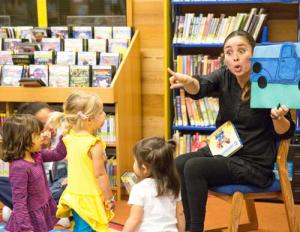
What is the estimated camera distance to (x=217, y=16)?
3809 mm

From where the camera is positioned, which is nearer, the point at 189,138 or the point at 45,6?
the point at 189,138

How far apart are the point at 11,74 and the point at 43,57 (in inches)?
10.8

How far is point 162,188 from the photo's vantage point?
1.99 meters

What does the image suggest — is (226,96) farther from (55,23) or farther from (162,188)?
(55,23)

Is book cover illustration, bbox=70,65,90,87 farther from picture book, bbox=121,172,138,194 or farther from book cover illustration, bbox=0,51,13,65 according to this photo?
picture book, bbox=121,172,138,194

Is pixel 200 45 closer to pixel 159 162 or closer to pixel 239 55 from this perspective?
pixel 239 55

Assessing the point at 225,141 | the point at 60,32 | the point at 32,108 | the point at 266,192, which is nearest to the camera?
the point at 266,192

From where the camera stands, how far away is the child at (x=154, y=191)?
1993 mm

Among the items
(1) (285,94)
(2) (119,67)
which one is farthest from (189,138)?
(1) (285,94)

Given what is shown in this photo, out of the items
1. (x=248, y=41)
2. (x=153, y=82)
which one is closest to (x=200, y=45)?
(x=153, y=82)

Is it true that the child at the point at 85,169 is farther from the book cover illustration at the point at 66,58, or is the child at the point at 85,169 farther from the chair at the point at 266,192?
the book cover illustration at the point at 66,58

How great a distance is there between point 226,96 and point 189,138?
44.8 inches

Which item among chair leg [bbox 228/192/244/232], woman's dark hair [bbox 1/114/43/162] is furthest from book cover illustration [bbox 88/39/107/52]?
chair leg [bbox 228/192/244/232]

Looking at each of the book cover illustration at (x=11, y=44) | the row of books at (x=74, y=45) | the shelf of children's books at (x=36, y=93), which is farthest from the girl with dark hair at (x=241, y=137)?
the book cover illustration at (x=11, y=44)
